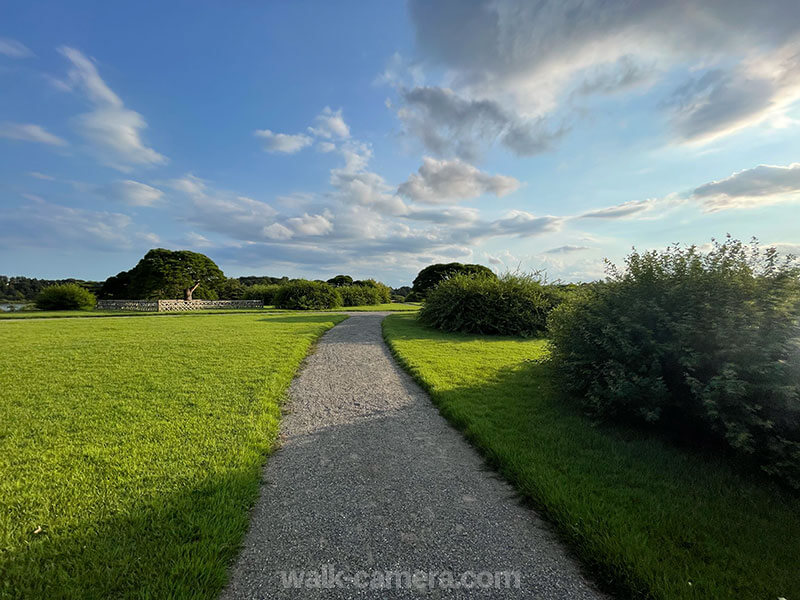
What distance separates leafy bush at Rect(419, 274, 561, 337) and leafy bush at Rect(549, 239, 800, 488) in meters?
8.80

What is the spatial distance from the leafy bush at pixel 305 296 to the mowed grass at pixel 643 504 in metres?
26.4

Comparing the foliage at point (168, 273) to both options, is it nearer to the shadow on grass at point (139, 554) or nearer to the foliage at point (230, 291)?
the foliage at point (230, 291)

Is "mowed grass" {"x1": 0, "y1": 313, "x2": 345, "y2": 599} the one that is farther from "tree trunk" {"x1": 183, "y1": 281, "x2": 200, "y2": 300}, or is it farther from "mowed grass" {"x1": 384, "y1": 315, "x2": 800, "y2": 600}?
"tree trunk" {"x1": 183, "y1": 281, "x2": 200, "y2": 300}

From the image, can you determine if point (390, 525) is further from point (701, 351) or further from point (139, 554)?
point (701, 351)

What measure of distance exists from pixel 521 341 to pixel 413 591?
1124 cm

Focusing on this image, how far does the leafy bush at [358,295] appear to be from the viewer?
3738cm

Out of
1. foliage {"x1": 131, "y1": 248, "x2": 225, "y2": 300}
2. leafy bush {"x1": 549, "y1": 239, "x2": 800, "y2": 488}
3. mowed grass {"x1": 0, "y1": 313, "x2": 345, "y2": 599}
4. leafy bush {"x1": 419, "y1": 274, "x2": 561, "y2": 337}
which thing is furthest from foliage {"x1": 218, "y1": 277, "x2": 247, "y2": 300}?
leafy bush {"x1": 549, "y1": 239, "x2": 800, "y2": 488}

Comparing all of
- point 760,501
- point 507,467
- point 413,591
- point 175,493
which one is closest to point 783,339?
point 760,501

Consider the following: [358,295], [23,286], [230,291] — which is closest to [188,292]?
[230,291]

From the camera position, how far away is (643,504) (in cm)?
283

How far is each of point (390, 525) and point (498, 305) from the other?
12431 mm

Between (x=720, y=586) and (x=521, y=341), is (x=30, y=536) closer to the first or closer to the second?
(x=720, y=586)

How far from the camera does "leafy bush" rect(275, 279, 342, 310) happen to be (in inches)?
1181

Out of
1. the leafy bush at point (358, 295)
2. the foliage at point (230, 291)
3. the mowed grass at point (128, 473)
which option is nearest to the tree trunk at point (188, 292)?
the foliage at point (230, 291)
